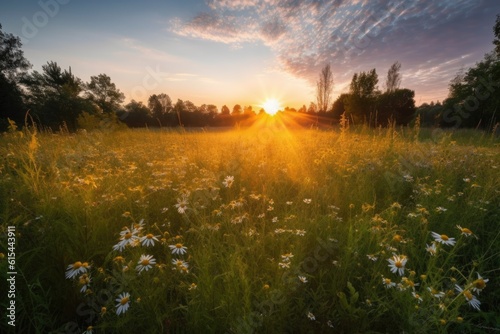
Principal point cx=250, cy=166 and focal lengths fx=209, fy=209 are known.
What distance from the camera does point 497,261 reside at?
1.99 m

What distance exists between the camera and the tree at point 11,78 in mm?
22016

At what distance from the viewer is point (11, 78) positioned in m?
26.7

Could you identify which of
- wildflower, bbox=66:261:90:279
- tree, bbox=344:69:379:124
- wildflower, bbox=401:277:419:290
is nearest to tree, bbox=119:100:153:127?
tree, bbox=344:69:379:124

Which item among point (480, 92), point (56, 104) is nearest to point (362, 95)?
point (480, 92)

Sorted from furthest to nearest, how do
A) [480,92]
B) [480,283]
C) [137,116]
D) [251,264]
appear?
[137,116] < [480,92] < [251,264] < [480,283]

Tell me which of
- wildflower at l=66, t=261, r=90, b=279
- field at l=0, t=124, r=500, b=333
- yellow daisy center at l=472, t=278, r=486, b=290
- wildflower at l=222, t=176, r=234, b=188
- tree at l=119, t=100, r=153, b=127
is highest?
tree at l=119, t=100, r=153, b=127

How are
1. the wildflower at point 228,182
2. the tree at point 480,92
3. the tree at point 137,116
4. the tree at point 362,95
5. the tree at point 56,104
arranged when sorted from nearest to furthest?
the wildflower at point 228,182, the tree at point 480,92, the tree at point 56,104, the tree at point 362,95, the tree at point 137,116

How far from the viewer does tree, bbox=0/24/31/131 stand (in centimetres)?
2202

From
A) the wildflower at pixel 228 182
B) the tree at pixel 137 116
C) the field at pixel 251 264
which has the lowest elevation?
the field at pixel 251 264

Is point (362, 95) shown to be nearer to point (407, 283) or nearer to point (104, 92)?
point (407, 283)

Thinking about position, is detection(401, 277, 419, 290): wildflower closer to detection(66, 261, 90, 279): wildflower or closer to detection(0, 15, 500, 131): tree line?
detection(66, 261, 90, 279): wildflower

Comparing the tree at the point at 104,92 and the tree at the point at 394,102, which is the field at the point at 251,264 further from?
the tree at the point at 104,92

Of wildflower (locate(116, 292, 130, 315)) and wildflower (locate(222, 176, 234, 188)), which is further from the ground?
wildflower (locate(222, 176, 234, 188))

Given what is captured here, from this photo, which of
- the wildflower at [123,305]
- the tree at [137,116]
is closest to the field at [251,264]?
the wildflower at [123,305]
